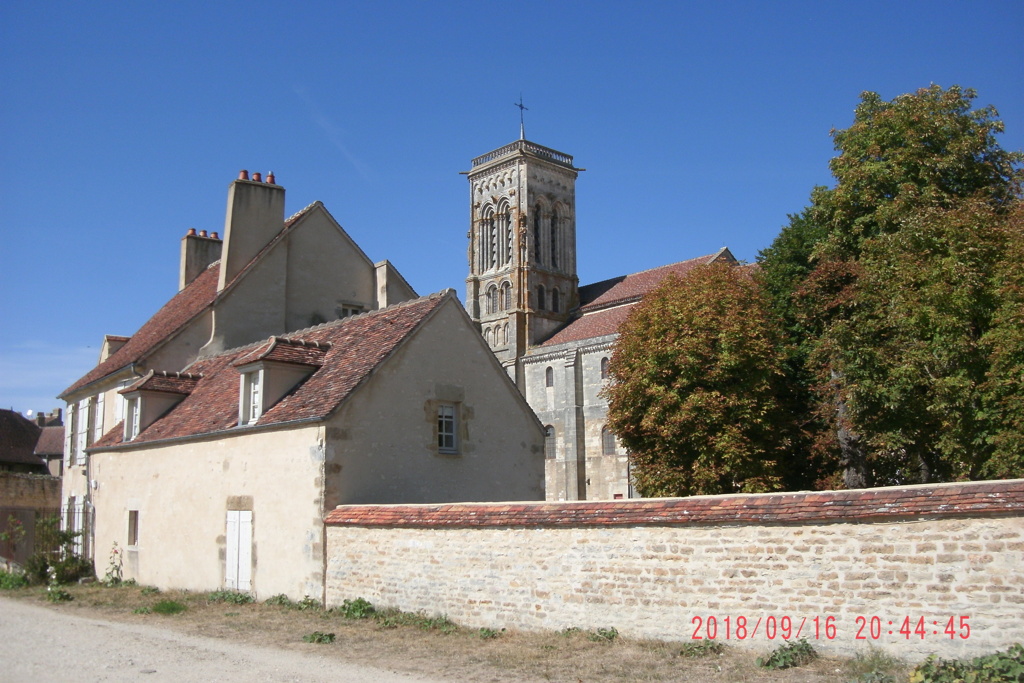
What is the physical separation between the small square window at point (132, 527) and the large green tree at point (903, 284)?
56.5 ft

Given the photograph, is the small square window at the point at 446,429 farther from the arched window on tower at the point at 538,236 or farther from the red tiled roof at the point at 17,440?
the arched window on tower at the point at 538,236

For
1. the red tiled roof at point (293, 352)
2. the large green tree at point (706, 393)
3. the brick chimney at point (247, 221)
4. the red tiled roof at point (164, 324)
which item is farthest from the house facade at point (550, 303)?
the red tiled roof at point (293, 352)

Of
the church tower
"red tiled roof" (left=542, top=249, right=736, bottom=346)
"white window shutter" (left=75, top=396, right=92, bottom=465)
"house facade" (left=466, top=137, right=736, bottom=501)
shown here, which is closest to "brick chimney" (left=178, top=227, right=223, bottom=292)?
"white window shutter" (left=75, top=396, right=92, bottom=465)

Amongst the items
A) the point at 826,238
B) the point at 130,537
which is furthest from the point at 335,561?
the point at 826,238

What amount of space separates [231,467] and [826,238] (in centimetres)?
1735

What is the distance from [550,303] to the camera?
237 feet

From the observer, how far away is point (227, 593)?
16.5 m

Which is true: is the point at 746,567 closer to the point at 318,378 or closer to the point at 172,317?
the point at 318,378

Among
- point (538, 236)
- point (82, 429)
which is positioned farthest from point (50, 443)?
point (538, 236)

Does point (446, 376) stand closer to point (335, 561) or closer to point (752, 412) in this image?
point (335, 561)

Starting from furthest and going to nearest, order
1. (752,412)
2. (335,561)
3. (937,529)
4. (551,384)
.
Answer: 1. (551,384)
2. (752,412)
3. (335,561)
4. (937,529)

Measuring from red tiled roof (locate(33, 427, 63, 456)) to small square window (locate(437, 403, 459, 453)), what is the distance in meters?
43.9

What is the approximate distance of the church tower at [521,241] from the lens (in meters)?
70.6
